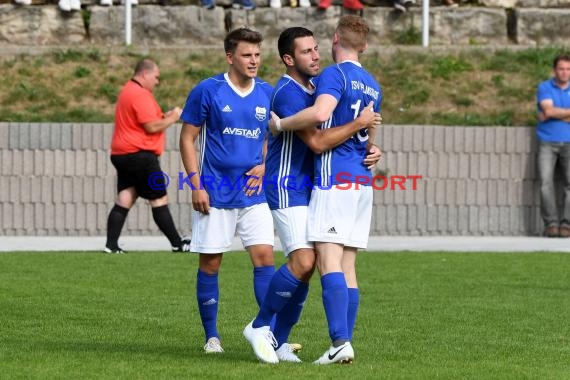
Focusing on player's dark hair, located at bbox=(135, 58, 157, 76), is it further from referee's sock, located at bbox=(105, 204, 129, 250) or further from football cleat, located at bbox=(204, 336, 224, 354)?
football cleat, located at bbox=(204, 336, 224, 354)

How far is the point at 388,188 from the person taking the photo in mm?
18484

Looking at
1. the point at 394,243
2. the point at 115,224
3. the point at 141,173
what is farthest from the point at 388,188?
the point at 115,224

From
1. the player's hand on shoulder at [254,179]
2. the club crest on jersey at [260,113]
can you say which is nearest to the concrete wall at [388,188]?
the player's hand on shoulder at [254,179]

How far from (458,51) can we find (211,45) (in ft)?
11.0

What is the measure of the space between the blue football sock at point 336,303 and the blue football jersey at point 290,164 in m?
0.51

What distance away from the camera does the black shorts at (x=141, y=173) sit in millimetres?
15562

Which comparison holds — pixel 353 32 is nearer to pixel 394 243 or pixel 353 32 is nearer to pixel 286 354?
pixel 286 354

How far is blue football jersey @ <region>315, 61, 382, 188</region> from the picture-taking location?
8484mm

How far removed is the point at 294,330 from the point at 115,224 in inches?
225

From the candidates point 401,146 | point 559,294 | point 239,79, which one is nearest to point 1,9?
point 401,146

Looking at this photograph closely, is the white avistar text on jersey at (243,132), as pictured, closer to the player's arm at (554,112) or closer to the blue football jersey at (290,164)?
the blue football jersey at (290,164)

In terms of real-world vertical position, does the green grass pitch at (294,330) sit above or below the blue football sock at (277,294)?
below

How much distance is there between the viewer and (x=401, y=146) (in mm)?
18547

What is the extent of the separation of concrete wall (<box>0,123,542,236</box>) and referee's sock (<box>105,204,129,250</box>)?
264cm
